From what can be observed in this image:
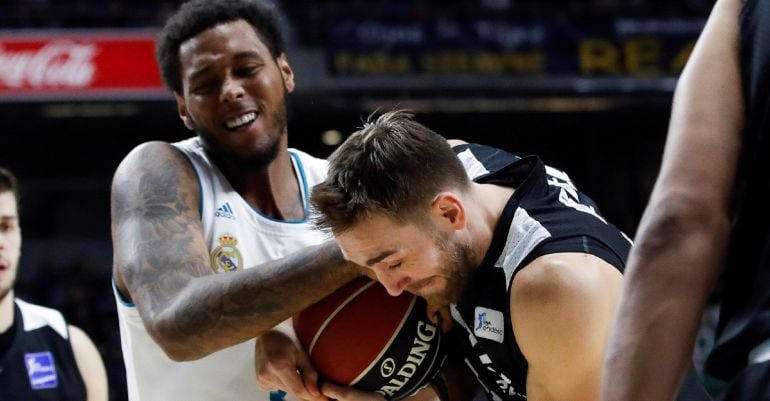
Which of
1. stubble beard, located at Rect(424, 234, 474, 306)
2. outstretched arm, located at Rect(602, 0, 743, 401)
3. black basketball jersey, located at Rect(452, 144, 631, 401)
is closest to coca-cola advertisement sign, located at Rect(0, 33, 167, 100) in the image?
black basketball jersey, located at Rect(452, 144, 631, 401)

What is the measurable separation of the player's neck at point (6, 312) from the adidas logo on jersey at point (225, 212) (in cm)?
226

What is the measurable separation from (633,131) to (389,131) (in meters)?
14.2

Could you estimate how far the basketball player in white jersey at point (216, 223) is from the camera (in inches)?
97.7

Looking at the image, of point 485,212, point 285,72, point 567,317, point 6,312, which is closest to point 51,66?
point 6,312

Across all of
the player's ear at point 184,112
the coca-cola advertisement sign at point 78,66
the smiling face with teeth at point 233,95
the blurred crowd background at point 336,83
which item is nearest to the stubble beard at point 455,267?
the smiling face with teeth at point 233,95

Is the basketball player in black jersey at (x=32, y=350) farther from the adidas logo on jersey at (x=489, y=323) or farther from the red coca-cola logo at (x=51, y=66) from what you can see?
the red coca-cola logo at (x=51, y=66)

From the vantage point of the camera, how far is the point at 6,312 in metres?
4.86

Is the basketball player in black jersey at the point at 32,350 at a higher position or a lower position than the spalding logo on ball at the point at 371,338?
lower

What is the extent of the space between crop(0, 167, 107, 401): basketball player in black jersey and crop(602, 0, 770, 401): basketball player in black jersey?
3980mm

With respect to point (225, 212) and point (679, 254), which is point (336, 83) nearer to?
point (225, 212)

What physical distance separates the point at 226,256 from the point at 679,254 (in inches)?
74.8

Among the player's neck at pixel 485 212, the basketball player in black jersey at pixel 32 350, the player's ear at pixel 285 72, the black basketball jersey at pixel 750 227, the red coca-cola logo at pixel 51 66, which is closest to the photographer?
the black basketball jersey at pixel 750 227

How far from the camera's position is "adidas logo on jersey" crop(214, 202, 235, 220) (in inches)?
117

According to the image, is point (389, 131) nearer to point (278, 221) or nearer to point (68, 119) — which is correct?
point (278, 221)
